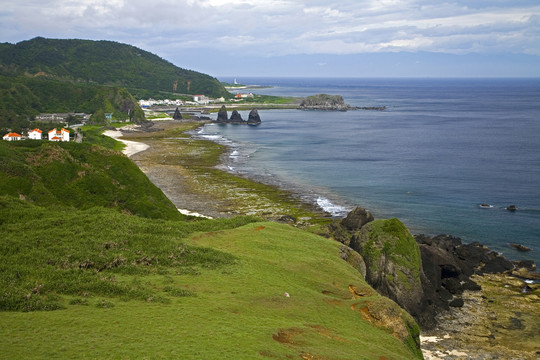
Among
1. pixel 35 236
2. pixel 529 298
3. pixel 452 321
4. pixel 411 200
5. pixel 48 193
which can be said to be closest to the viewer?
pixel 35 236

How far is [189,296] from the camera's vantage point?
22438 millimetres

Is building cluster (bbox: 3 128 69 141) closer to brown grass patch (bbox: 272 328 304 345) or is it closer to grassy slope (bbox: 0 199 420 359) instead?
grassy slope (bbox: 0 199 420 359)

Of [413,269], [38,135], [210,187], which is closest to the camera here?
[413,269]

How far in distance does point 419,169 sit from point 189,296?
74.6 metres

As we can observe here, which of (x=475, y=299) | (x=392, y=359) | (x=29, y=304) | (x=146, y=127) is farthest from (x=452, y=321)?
(x=146, y=127)

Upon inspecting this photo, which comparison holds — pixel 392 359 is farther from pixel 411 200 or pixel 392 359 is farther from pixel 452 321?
pixel 411 200

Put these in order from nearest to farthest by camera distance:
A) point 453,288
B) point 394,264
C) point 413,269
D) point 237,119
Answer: point 394,264 → point 413,269 → point 453,288 → point 237,119

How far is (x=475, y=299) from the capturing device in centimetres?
3894

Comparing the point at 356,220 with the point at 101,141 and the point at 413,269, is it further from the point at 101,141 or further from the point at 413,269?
the point at 101,141

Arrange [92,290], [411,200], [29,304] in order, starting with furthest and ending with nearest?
[411,200] → [92,290] → [29,304]

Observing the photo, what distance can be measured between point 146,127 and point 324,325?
141 metres

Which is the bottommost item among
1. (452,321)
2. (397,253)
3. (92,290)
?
(452,321)

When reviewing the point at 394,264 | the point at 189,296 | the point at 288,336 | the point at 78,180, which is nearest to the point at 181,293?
the point at 189,296

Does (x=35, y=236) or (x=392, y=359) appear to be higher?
(x=35, y=236)
